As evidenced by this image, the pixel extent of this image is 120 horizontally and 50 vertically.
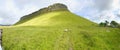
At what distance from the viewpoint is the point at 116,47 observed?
143m

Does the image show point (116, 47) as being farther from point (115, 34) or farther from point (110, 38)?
point (115, 34)

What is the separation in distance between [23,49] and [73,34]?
3375 cm

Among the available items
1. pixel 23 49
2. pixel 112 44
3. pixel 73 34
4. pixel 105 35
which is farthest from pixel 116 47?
pixel 23 49

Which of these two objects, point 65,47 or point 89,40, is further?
point 89,40

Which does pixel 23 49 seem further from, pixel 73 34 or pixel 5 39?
pixel 73 34

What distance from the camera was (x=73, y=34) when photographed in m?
145

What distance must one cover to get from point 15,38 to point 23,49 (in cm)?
1490

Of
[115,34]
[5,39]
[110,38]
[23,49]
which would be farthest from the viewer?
[115,34]

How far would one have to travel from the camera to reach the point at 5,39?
131 meters

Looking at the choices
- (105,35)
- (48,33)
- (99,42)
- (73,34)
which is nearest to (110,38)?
(105,35)

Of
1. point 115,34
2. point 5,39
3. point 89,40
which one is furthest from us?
point 115,34

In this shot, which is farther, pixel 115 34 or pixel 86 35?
pixel 115 34

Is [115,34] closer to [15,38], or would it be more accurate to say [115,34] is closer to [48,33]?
[48,33]

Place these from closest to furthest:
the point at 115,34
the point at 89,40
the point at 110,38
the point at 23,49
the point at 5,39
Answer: the point at 23,49 → the point at 5,39 → the point at 89,40 → the point at 110,38 → the point at 115,34
